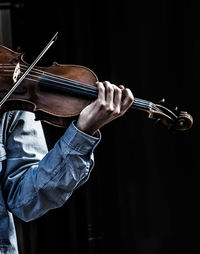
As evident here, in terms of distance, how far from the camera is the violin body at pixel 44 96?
3.75 ft

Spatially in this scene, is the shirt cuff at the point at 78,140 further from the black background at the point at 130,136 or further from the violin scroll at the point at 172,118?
the black background at the point at 130,136

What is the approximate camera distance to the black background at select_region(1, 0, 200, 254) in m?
1.98

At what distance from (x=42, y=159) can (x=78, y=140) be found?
11 centimetres

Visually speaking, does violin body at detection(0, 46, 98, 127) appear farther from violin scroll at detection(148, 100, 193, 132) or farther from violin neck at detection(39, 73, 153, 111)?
violin scroll at detection(148, 100, 193, 132)

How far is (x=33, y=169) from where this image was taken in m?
1.18

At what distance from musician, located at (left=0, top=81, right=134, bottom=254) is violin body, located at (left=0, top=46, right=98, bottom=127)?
1.8 inches

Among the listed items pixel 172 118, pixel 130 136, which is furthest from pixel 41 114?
pixel 130 136

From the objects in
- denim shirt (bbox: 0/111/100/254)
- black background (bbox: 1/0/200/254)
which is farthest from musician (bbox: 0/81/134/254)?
black background (bbox: 1/0/200/254)

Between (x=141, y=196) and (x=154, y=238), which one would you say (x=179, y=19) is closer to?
(x=141, y=196)

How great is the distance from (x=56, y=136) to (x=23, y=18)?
486mm

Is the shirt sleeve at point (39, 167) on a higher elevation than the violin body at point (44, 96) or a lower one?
lower

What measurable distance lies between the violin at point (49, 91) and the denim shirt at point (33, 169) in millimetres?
63

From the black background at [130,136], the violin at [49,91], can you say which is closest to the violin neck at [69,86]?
the violin at [49,91]

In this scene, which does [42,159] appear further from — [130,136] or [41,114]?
[130,136]
